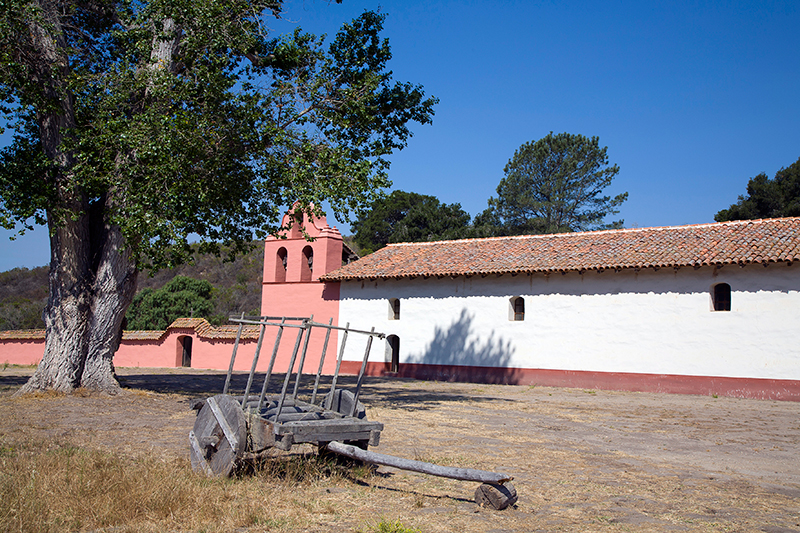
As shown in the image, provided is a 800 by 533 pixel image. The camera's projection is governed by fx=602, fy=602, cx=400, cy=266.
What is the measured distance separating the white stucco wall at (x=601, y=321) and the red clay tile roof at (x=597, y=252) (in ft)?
1.68

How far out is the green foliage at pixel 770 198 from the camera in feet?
115

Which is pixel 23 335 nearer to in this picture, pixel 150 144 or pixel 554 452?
pixel 150 144

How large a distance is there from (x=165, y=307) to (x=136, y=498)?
4221 cm

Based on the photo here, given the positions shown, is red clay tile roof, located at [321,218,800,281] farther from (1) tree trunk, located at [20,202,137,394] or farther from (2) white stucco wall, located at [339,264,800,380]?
(1) tree trunk, located at [20,202,137,394]

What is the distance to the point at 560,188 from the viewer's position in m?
41.7

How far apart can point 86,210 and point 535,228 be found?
109 ft

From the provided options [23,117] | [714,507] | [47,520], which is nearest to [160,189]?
[23,117]

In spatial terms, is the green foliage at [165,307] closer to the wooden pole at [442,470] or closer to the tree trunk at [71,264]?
the tree trunk at [71,264]

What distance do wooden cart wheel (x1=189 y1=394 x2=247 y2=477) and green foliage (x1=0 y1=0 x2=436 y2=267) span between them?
5.03 meters

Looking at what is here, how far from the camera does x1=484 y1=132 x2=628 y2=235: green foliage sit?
41.3 metres

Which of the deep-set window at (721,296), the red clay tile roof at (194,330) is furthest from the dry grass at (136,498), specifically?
the red clay tile roof at (194,330)

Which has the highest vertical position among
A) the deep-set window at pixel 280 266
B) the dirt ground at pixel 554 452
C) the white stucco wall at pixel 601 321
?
the deep-set window at pixel 280 266

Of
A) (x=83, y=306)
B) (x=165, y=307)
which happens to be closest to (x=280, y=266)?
(x=83, y=306)

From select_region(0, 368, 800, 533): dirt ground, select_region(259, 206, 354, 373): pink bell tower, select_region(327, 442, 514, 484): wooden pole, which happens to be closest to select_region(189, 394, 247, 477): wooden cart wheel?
select_region(0, 368, 800, 533): dirt ground
